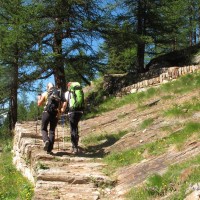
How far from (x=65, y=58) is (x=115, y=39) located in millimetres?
2788

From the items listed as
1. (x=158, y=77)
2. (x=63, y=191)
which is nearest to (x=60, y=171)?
(x=63, y=191)

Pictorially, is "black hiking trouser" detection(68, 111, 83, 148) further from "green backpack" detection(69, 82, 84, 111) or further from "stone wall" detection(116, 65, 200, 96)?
"stone wall" detection(116, 65, 200, 96)

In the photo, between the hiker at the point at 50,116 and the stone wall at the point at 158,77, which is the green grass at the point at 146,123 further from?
the stone wall at the point at 158,77

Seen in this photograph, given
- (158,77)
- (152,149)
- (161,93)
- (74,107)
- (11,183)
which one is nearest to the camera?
(152,149)

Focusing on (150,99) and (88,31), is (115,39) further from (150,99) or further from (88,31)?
(150,99)

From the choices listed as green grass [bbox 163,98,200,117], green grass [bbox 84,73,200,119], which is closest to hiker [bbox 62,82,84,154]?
green grass [bbox 163,98,200,117]

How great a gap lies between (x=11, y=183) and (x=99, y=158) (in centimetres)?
237

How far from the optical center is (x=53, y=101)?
34.4 ft

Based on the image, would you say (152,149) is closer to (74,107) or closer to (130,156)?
(130,156)

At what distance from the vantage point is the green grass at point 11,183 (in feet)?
28.6

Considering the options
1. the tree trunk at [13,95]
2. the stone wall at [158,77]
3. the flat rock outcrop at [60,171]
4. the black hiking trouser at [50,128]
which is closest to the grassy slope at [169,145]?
the flat rock outcrop at [60,171]

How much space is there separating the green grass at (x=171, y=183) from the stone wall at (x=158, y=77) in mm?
10012

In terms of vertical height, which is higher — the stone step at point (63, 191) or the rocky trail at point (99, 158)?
the rocky trail at point (99, 158)

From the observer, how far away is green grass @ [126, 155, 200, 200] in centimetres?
634
